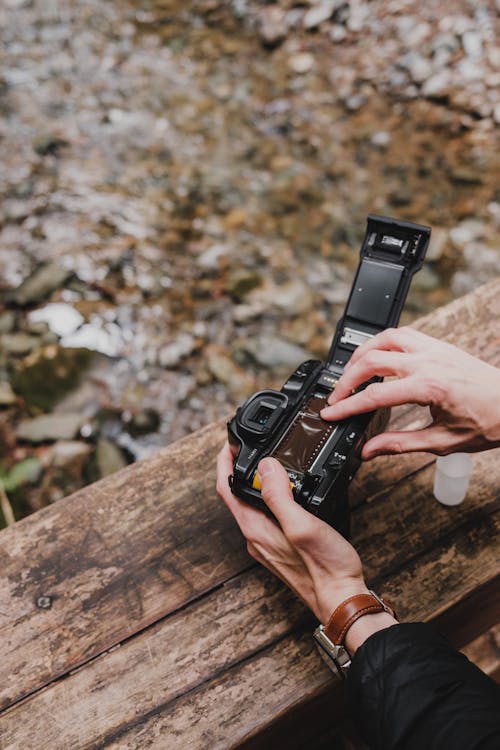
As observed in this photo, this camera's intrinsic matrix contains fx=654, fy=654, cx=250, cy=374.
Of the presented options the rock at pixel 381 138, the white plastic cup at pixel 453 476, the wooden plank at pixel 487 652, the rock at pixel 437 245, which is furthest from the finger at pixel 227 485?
the rock at pixel 381 138

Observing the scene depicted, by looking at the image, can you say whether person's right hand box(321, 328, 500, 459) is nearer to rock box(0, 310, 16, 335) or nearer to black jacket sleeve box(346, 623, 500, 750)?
black jacket sleeve box(346, 623, 500, 750)

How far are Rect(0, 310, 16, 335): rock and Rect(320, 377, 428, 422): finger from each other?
90.9 inches

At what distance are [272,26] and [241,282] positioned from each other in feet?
7.43

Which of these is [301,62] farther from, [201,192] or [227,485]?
[227,485]

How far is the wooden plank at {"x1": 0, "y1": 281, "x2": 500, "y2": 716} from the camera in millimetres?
1362

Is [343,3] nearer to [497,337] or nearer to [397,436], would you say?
[497,337]

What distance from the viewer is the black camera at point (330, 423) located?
1.28 metres

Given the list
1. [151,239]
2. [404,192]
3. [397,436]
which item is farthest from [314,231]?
[397,436]

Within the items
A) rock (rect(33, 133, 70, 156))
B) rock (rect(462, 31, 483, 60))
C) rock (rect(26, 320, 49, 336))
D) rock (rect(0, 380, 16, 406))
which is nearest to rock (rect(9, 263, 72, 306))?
rock (rect(26, 320, 49, 336))

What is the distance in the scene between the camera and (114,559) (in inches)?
57.9

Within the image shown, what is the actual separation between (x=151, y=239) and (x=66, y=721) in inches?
105

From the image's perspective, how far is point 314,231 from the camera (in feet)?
11.6

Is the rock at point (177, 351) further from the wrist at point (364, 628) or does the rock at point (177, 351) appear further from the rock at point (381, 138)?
the wrist at point (364, 628)

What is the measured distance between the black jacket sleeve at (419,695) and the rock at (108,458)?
68.9 inches
